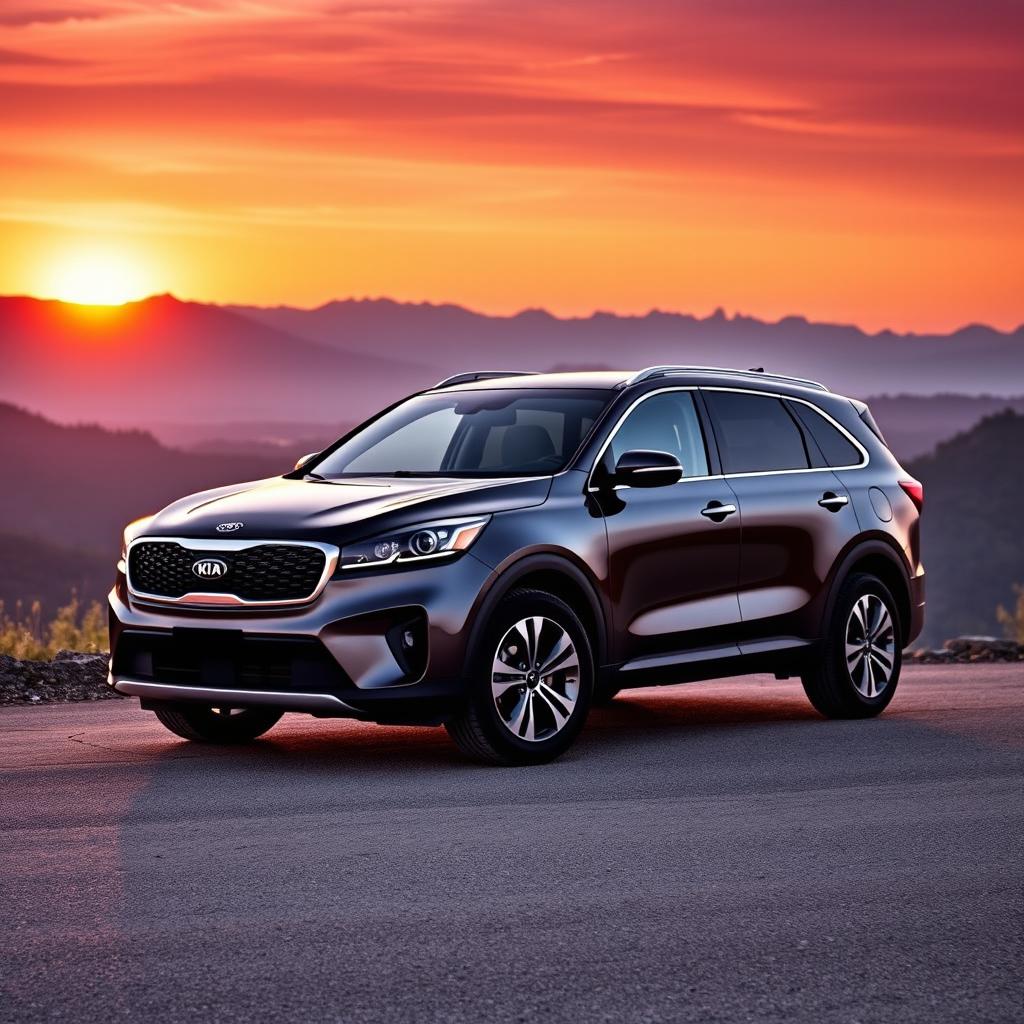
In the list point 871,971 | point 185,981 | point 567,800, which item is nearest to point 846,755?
point 567,800

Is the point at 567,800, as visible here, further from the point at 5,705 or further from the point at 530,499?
the point at 5,705

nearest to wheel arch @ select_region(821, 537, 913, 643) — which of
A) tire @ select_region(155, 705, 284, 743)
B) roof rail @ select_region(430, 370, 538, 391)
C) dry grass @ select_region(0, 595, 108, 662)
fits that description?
roof rail @ select_region(430, 370, 538, 391)

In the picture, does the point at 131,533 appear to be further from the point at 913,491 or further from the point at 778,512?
the point at 913,491

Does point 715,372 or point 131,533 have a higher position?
point 715,372

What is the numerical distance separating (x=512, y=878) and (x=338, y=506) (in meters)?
2.94

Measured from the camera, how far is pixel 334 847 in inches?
288

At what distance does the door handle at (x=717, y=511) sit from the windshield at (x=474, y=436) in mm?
812

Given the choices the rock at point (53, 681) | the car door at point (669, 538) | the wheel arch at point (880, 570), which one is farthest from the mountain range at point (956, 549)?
the car door at point (669, 538)

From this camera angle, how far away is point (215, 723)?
33.6ft

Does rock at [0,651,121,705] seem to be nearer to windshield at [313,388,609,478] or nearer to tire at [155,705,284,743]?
tire at [155,705,284,743]

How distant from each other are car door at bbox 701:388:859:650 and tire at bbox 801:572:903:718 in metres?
0.21

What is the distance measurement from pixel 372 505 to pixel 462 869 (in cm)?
270

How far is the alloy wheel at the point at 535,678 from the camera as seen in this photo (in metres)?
9.16

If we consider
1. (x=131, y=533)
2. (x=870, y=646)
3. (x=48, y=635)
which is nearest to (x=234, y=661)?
(x=131, y=533)
